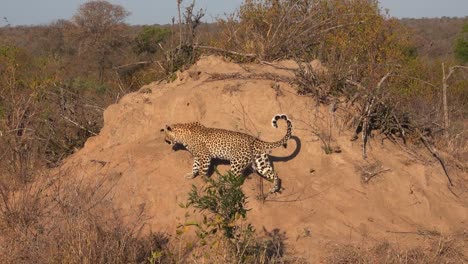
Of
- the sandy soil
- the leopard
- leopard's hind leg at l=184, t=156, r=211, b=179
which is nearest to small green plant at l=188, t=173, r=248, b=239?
the sandy soil

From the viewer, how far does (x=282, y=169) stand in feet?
26.2

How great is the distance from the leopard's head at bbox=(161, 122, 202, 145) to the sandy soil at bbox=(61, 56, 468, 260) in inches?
9.0

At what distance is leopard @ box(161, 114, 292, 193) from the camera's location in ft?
24.7

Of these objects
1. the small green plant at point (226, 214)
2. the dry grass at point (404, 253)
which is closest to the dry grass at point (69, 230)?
the small green plant at point (226, 214)

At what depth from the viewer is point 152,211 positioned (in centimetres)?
748

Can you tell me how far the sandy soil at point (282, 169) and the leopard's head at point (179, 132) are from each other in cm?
23

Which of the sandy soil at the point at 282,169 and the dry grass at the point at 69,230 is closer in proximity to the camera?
the dry grass at the point at 69,230

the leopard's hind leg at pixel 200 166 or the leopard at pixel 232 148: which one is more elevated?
the leopard at pixel 232 148

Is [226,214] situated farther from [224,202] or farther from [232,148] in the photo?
[232,148]

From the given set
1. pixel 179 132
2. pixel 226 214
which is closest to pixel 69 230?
pixel 226 214

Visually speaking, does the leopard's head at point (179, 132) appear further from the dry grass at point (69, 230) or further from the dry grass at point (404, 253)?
the dry grass at point (404, 253)

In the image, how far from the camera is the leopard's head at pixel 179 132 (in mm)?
7945

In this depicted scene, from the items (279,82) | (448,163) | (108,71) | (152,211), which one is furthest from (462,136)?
(108,71)

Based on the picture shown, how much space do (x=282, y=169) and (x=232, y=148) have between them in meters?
0.86
